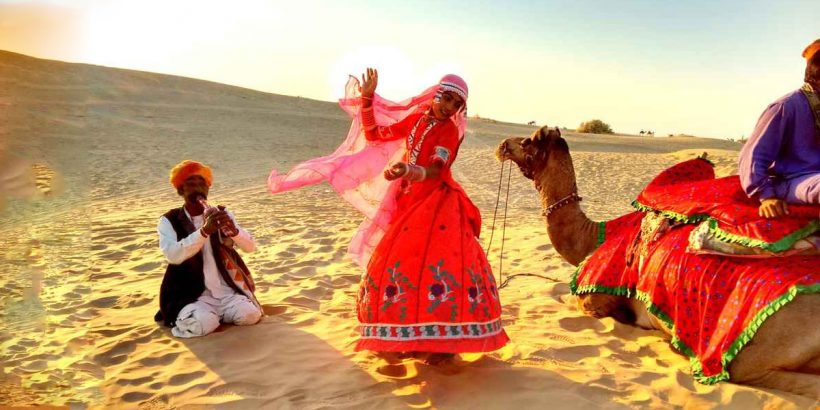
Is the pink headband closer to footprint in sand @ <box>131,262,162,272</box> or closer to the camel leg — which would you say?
the camel leg

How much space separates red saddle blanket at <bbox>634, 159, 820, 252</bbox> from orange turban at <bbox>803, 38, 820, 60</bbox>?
953 mm

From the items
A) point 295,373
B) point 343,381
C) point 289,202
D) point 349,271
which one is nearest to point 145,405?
point 295,373

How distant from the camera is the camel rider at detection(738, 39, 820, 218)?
3930 millimetres

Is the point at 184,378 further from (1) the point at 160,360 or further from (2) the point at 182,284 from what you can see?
(2) the point at 182,284

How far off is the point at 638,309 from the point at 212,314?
137 inches

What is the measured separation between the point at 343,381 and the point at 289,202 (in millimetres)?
9128

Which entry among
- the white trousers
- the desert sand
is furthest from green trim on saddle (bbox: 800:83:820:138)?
the white trousers

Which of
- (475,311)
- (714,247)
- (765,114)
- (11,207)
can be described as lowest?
(475,311)

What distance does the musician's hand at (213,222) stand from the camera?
15.2 feet

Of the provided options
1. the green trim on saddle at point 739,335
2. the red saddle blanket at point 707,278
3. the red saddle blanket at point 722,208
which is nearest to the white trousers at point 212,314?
the red saddle blanket at point 707,278

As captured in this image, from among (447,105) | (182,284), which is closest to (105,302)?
(182,284)

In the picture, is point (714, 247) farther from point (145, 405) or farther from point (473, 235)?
point (145, 405)

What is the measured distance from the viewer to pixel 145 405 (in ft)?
12.7

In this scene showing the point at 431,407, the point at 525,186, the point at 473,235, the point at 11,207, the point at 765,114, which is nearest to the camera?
the point at 11,207
